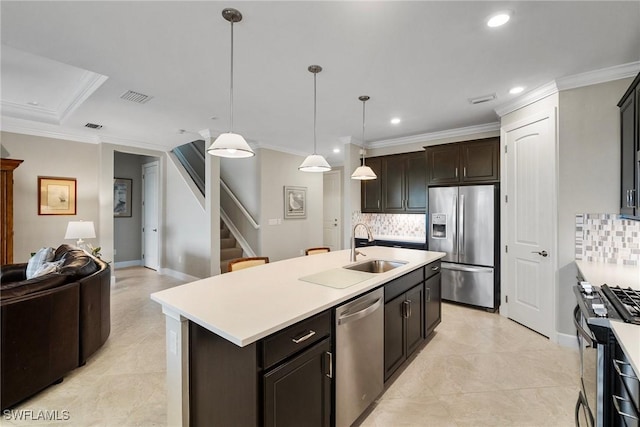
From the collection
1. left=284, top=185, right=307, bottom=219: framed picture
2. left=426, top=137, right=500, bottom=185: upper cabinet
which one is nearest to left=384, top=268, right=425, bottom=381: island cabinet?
left=426, top=137, right=500, bottom=185: upper cabinet

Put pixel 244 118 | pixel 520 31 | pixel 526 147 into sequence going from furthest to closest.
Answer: pixel 244 118
pixel 526 147
pixel 520 31

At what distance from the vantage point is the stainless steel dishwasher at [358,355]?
1.64 metres

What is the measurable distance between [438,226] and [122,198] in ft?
22.8

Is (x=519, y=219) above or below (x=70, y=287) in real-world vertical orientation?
above

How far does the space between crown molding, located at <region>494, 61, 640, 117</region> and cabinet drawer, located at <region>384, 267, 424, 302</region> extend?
7.53ft

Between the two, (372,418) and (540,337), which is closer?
(372,418)

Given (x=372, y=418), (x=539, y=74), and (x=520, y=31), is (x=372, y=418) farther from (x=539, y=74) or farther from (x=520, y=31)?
(x=539, y=74)

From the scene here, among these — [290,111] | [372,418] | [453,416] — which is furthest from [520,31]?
[372,418]

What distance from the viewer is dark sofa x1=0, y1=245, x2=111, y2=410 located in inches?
77.2

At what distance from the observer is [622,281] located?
2.09 meters

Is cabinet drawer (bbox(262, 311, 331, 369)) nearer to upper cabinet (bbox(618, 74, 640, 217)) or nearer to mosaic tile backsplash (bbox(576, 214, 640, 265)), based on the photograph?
upper cabinet (bbox(618, 74, 640, 217))

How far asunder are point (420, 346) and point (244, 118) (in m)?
3.63

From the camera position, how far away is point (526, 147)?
129 inches

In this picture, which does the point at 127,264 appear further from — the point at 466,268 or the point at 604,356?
the point at 604,356
